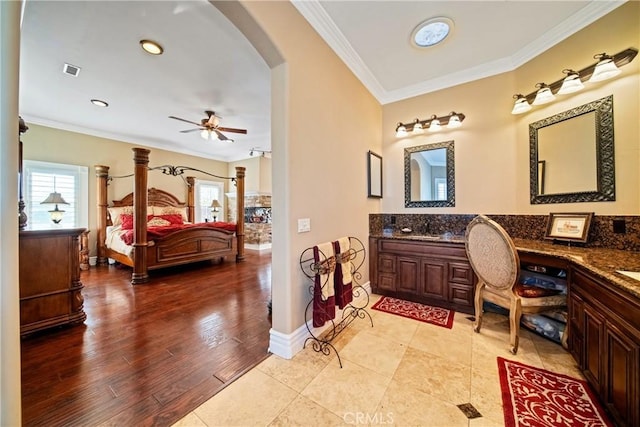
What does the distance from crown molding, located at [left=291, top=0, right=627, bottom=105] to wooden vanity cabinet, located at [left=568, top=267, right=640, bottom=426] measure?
7.38 feet

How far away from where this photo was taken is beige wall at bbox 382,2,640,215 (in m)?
1.91

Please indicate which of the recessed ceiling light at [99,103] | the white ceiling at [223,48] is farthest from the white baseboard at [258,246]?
the recessed ceiling light at [99,103]

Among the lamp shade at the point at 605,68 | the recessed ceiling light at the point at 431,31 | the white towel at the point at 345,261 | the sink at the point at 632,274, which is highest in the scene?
the recessed ceiling light at the point at 431,31

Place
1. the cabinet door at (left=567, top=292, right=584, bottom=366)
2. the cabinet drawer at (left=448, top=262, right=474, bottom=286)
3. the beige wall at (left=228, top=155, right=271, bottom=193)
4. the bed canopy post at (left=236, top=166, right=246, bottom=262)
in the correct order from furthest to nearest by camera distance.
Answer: the beige wall at (left=228, top=155, right=271, bottom=193) < the bed canopy post at (left=236, top=166, right=246, bottom=262) < the cabinet drawer at (left=448, top=262, right=474, bottom=286) < the cabinet door at (left=567, top=292, right=584, bottom=366)

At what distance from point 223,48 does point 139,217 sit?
2.87m

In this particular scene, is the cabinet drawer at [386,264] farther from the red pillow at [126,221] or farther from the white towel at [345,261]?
the red pillow at [126,221]

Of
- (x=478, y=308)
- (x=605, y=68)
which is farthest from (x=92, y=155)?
(x=605, y=68)

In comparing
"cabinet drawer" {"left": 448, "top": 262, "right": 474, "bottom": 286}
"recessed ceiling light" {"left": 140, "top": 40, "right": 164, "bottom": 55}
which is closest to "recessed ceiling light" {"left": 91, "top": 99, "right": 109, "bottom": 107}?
"recessed ceiling light" {"left": 140, "top": 40, "right": 164, "bottom": 55}

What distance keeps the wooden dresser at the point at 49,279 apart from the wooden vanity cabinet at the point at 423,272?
3.30 metres

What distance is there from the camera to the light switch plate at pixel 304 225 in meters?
1.99

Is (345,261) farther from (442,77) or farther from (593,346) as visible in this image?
(442,77)

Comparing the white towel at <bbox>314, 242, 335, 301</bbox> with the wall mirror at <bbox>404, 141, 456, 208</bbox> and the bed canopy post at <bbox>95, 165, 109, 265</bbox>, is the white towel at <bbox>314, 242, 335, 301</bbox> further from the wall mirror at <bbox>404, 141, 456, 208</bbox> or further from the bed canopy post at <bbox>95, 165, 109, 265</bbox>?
the bed canopy post at <bbox>95, 165, 109, 265</bbox>

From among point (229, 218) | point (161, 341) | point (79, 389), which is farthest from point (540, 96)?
point (229, 218)

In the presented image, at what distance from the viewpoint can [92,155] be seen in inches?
195
